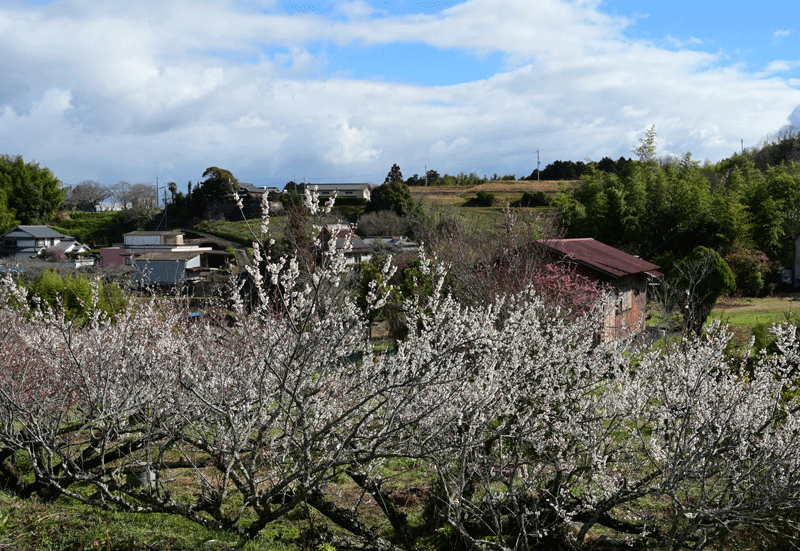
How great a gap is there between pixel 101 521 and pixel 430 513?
2946mm

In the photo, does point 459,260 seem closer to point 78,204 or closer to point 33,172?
point 33,172

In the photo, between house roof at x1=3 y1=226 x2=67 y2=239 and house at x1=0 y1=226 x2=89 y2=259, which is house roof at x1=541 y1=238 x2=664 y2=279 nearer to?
house at x1=0 y1=226 x2=89 y2=259

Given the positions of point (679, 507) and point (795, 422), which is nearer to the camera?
point (679, 507)

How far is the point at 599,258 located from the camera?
51.8 ft

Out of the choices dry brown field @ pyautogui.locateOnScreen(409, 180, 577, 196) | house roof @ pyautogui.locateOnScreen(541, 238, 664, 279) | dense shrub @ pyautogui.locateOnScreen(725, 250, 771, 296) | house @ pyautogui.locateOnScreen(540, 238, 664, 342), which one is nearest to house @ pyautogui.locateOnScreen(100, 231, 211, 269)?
dry brown field @ pyautogui.locateOnScreen(409, 180, 577, 196)

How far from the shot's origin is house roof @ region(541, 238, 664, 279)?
14.5 metres

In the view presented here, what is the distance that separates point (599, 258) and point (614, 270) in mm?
1119

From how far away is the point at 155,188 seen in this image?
6041cm

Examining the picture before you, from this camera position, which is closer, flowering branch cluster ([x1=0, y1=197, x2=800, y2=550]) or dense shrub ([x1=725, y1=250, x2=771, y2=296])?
flowering branch cluster ([x1=0, y1=197, x2=800, y2=550])

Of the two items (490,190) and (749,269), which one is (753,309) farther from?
(490,190)

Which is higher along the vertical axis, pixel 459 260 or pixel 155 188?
pixel 155 188

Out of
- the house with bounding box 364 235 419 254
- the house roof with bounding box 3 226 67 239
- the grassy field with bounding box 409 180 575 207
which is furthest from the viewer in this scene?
the grassy field with bounding box 409 180 575 207

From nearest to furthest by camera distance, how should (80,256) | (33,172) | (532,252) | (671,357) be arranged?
(671,357)
(532,252)
(80,256)
(33,172)

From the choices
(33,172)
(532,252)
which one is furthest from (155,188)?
(532,252)
